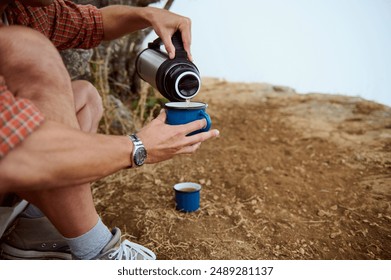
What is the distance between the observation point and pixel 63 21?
1682 millimetres

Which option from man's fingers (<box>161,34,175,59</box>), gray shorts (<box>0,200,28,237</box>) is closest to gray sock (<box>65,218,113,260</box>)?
gray shorts (<box>0,200,28,237</box>)

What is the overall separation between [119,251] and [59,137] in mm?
493

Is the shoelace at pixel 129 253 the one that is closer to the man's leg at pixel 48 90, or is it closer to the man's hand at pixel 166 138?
the man's leg at pixel 48 90

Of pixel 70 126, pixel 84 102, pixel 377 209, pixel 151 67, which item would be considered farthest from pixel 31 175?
pixel 377 209

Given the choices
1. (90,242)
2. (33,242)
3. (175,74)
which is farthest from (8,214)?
(175,74)

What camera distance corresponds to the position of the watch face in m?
1.16

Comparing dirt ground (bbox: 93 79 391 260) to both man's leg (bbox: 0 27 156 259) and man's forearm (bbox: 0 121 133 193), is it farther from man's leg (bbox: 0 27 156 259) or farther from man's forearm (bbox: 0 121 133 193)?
man's forearm (bbox: 0 121 133 193)

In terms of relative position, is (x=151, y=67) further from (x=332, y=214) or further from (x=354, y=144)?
(x=354, y=144)

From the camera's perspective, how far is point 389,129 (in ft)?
9.63

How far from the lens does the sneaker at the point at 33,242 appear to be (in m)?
1.43

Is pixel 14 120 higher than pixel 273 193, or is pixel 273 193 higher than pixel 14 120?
pixel 14 120

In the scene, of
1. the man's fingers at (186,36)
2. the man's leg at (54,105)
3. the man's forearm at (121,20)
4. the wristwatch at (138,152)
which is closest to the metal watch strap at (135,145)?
the wristwatch at (138,152)

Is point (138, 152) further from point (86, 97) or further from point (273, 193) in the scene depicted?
point (273, 193)

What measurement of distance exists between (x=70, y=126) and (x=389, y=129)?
2.51 meters
